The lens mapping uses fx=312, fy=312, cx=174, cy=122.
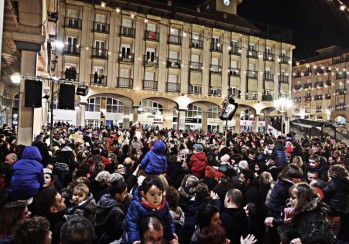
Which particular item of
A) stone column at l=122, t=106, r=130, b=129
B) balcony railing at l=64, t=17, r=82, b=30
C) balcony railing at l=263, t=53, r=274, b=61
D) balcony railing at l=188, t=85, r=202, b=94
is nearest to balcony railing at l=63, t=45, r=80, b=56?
balcony railing at l=64, t=17, r=82, b=30

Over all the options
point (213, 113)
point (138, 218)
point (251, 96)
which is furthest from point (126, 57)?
point (138, 218)

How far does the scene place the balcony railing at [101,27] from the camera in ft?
88.5

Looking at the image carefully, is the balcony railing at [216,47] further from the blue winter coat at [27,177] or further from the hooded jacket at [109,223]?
the hooded jacket at [109,223]

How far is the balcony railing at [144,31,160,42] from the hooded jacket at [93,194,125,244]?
26690 mm

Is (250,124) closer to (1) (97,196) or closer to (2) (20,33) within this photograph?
(2) (20,33)

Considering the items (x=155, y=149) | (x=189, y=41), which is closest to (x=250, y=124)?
(x=189, y=41)

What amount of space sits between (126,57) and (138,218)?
1036 inches

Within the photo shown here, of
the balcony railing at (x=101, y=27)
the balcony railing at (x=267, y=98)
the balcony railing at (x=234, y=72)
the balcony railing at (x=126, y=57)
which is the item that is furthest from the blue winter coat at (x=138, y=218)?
the balcony railing at (x=267, y=98)

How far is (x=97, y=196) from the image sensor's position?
4.72 metres

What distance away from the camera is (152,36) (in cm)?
2902

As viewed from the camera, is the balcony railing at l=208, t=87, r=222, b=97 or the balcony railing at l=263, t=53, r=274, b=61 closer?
the balcony railing at l=208, t=87, r=222, b=97

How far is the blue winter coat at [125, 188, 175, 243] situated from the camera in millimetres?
2846

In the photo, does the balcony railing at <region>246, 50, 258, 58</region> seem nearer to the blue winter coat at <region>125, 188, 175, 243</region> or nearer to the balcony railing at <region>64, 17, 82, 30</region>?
the balcony railing at <region>64, 17, 82, 30</region>

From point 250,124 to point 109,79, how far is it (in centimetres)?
1667
